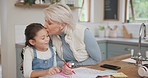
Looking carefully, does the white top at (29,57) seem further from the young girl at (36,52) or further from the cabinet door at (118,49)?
the cabinet door at (118,49)

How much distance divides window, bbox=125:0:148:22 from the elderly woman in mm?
2626

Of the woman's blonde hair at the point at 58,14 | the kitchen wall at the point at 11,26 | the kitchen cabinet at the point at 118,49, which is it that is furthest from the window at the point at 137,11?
the woman's blonde hair at the point at 58,14

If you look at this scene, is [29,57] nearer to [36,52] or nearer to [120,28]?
[36,52]

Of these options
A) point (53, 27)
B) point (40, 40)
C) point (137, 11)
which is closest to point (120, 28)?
point (137, 11)

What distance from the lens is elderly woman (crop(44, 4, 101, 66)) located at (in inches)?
62.3

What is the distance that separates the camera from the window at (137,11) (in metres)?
3.98

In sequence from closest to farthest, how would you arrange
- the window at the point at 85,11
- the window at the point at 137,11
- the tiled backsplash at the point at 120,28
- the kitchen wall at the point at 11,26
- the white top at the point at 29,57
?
the white top at the point at 29,57 < the kitchen wall at the point at 11,26 < the tiled backsplash at the point at 120,28 < the window at the point at 137,11 < the window at the point at 85,11

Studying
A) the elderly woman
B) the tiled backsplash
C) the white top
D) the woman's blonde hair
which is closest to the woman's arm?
the elderly woman

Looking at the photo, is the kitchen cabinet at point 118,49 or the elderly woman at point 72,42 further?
the kitchen cabinet at point 118,49

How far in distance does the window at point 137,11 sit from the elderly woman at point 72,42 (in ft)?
8.61

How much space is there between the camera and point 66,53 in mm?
1712

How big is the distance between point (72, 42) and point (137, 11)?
2829 millimetres

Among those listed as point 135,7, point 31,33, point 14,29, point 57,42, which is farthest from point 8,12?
point 135,7

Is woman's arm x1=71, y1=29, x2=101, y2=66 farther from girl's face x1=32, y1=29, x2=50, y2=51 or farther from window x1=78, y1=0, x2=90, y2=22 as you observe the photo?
window x1=78, y1=0, x2=90, y2=22
